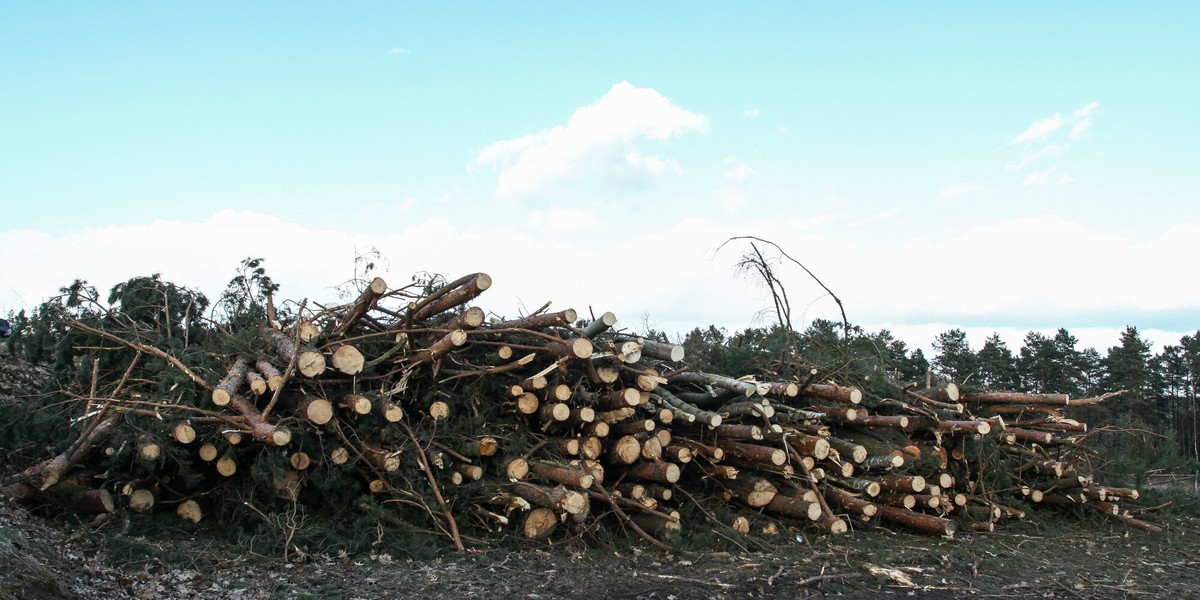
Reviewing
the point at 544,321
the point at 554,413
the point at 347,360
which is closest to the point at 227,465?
the point at 347,360

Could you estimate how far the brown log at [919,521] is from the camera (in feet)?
24.5

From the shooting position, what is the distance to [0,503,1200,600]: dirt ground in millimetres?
5383

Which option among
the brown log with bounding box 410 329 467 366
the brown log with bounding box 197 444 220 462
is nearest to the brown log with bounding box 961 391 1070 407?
the brown log with bounding box 410 329 467 366

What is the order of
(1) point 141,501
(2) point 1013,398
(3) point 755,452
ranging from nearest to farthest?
(1) point 141,501, (3) point 755,452, (2) point 1013,398

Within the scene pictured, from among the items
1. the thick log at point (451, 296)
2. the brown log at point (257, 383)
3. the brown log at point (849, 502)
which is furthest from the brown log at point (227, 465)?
the brown log at point (849, 502)

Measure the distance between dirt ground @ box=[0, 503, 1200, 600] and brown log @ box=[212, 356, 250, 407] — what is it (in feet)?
3.55

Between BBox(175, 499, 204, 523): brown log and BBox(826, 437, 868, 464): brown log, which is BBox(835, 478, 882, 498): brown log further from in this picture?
BBox(175, 499, 204, 523): brown log

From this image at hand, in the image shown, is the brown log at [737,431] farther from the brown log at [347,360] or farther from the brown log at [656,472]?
the brown log at [347,360]

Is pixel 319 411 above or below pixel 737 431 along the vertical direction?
above

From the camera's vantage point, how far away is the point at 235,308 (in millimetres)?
8852

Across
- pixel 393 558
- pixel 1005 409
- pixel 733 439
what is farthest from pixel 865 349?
pixel 393 558

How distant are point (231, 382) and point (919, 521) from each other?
6.15 meters

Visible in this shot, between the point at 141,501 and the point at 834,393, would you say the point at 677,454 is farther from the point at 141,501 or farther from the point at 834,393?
the point at 141,501

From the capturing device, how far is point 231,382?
22.0 ft
